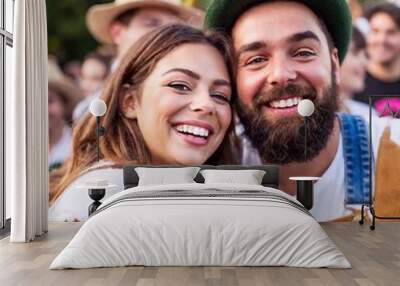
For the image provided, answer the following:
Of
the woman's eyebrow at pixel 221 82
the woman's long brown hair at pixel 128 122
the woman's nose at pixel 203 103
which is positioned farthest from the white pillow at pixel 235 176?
the woman's eyebrow at pixel 221 82

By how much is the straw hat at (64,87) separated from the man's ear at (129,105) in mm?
582

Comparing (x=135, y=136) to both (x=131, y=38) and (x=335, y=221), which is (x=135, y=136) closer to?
(x=131, y=38)

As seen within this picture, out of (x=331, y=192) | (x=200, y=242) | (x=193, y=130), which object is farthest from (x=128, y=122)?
(x=200, y=242)

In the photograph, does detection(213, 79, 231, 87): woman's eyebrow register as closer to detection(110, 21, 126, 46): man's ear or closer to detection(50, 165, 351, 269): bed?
detection(110, 21, 126, 46): man's ear

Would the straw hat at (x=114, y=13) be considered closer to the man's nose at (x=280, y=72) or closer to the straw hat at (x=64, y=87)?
the straw hat at (x=64, y=87)

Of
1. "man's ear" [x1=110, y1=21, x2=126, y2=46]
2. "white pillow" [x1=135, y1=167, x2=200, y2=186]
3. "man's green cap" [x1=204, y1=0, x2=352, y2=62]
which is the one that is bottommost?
"white pillow" [x1=135, y1=167, x2=200, y2=186]

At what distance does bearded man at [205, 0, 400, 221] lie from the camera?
7.95 meters

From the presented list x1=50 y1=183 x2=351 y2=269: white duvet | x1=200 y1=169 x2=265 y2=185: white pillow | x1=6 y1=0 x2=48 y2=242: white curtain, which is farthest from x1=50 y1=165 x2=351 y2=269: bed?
x1=200 y1=169 x2=265 y2=185: white pillow

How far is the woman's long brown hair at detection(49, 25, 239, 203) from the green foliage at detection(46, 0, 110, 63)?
57cm

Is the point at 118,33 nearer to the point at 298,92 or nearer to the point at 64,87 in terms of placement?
the point at 64,87

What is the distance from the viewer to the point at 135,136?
8055mm

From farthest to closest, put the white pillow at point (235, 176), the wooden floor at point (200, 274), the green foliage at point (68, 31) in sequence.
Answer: the green foliage at point (68, 31) → the white pillow at point (235, 176) → the wooden floor at point (200, 274)

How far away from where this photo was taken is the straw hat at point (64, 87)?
8125 millimetres

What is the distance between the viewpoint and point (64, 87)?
8.14m
